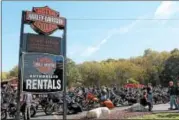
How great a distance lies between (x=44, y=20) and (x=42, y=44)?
832mm

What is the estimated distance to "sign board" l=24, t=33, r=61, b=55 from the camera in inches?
455

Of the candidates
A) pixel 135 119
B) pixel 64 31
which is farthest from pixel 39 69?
pixel 135 119

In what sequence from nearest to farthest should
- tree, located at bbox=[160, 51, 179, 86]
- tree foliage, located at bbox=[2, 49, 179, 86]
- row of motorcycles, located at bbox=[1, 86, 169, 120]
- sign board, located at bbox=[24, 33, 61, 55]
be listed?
sign board, located at bbox=[24, 33, 61, 55] → row of motorcycles, located at bbox=[1, 86, 169, 120] → tree, located at bbox=[160, 51, 179, 86] → tree foliage, located at bbox=[2, 49, 179, 86]

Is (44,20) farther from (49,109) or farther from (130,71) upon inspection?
(130,71)

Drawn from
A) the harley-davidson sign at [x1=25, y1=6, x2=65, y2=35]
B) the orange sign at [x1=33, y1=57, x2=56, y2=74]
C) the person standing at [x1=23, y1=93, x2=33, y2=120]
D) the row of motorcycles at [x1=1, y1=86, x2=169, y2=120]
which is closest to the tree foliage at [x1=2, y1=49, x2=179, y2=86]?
the row of motorcycles at [x1=1, y1=86, x2=169, y2=120]

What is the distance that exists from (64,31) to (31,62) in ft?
5.83

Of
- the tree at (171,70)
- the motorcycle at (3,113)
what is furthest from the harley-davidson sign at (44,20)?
the tree at (171,70)

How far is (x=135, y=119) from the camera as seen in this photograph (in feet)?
41.2

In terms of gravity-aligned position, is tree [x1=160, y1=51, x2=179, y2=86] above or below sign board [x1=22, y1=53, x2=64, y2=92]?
above

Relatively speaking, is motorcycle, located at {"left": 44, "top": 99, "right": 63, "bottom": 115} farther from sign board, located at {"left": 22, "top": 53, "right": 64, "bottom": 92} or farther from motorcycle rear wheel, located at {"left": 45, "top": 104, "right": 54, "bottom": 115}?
sign board, located at {"left": 22, "top": 53, "right": 64, "bottom": 92}

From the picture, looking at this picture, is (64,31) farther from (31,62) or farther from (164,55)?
(164,55)

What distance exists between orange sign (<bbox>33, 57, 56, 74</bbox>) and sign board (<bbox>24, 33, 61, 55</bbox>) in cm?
30

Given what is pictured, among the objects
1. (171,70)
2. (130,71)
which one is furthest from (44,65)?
(130,71)

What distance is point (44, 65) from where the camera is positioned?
38.6ft
